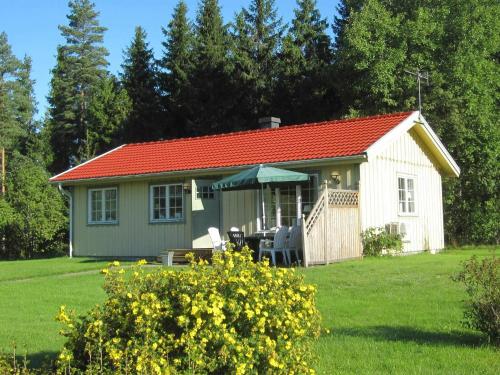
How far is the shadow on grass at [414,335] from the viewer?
7207 millimetres

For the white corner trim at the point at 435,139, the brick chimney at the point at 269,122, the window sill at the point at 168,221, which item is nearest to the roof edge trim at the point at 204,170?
the window sill at the point at 168,221

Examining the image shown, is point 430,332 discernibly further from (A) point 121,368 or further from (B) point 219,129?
(B) point 219,129

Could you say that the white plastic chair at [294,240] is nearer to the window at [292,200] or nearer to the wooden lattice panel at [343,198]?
the wooden lattice panel at [343,198]

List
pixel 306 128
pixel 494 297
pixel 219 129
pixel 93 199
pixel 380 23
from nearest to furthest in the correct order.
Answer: pixel 494 297 → pixel 306 128 → pixel 93 199 → pixel 380 23 → pixel 219 129

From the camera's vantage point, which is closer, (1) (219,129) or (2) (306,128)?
(2) (306,128)

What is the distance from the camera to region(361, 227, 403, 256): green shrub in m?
17.2

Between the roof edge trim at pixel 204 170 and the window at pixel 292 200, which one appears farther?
the window at pixel 292 200

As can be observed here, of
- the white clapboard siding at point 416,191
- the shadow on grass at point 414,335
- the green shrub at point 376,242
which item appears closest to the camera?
the shadow on grass at point 414,335

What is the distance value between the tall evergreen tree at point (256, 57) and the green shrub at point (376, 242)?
2064cm

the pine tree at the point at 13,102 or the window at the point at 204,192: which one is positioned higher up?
the pine tree at the point at 13,102

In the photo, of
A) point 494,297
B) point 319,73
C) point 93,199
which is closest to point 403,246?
point 93,199

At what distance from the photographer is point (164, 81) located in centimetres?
4325

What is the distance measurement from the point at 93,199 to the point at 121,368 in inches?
727

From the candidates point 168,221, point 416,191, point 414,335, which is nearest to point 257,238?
point 168,221
